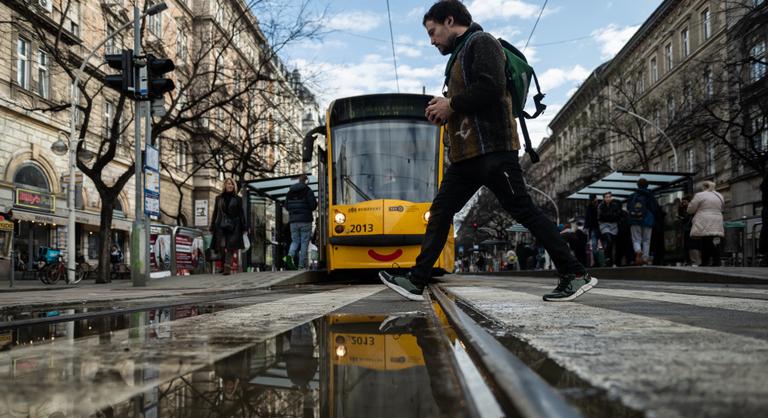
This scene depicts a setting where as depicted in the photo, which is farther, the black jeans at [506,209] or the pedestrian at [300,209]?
the pedestrian at [300,209]

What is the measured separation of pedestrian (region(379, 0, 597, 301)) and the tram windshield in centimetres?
551

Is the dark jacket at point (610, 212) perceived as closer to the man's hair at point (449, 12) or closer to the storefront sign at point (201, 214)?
the man's hair at point (449, 12)

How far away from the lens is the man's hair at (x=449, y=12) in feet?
13.4

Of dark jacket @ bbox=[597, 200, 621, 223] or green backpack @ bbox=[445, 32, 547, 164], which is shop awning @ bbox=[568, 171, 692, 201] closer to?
dark jacket @ bbox=[597, 200, 621, 223]

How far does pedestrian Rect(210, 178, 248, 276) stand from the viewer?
10.9m

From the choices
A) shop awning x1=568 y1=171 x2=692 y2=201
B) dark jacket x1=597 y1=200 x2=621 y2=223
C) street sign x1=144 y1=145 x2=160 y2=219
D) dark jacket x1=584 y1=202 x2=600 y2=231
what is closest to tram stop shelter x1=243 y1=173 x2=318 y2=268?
street sign x1=144 y1=145 x2=160 y2=219

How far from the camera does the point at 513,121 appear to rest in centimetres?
399

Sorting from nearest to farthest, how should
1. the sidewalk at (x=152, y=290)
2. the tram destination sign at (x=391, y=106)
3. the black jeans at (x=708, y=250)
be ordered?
the sidewalk at (x=152, y=290), the tram destination sign at (x=391, y=106), the black jeans at (x=708, y=250)

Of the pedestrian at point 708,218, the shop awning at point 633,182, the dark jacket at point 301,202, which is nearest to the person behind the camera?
the pedestrian at point 708,218

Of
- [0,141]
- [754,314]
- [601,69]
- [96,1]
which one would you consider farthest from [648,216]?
[601,69]

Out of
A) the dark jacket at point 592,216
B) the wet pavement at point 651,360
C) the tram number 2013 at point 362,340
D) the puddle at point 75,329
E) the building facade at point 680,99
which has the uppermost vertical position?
the building facade at point 680,99

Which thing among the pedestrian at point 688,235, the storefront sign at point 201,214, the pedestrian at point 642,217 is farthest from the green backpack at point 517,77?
the storefront sign at point 201,214

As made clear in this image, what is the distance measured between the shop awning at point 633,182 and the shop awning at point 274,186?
8.02 m

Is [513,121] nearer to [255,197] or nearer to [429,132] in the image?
[429,132]
